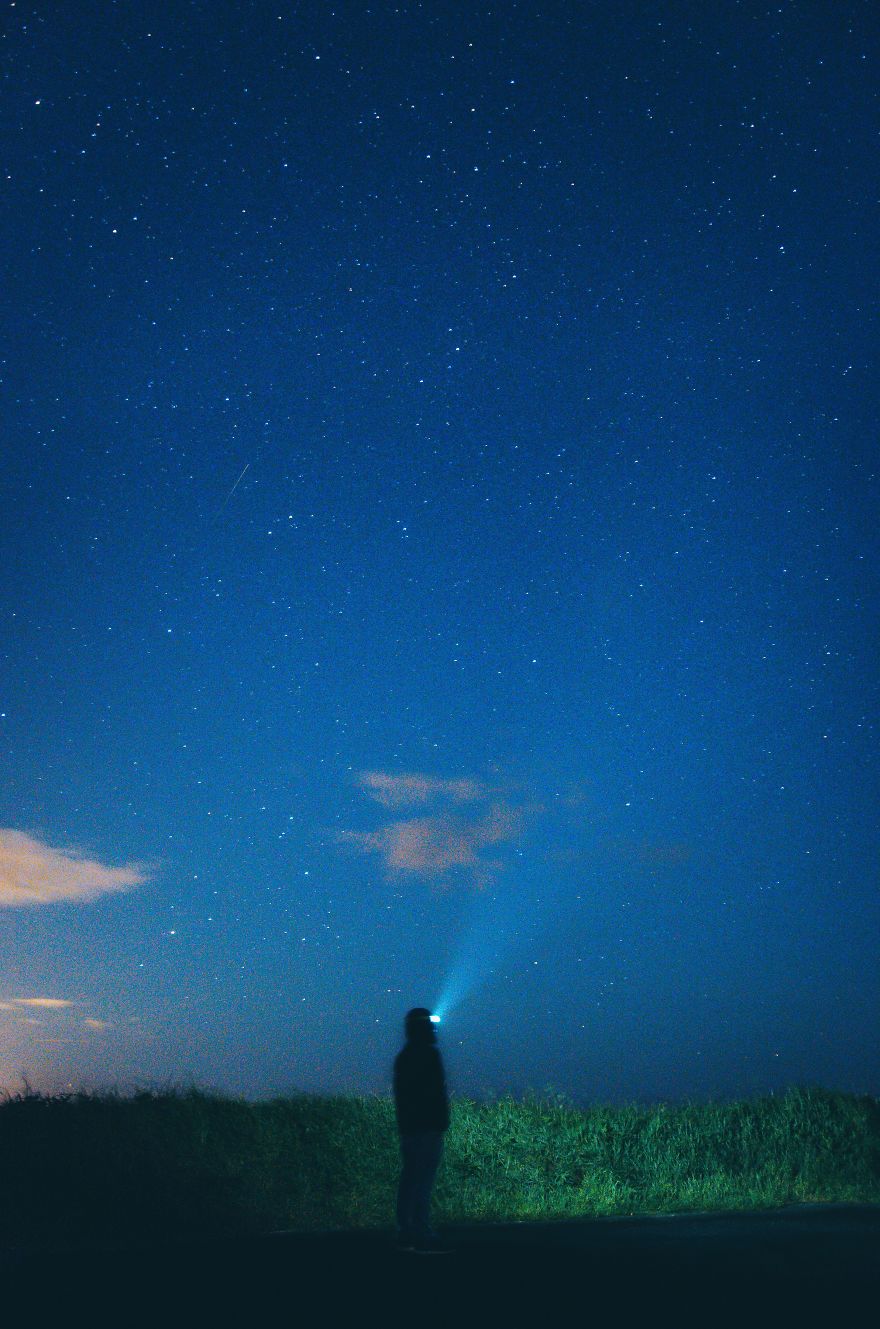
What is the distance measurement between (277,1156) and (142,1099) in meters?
2.04

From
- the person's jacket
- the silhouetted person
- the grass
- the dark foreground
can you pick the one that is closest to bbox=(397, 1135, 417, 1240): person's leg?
the silhouetted person

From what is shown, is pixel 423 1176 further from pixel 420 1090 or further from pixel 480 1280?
pixel 480 1280

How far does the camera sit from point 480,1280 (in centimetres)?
877

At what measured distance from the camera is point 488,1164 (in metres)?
15.2

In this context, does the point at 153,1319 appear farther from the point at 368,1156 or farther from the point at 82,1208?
the point at 368,1156

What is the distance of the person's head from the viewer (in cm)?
1102

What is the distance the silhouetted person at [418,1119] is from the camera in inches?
412

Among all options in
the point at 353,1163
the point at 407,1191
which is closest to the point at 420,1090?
the point at 407,1191

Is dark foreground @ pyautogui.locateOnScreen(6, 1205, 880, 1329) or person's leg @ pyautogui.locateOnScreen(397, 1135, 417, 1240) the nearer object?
dark foreground @ pyautogui.locateOnScreen(6, 1205, 880, 1329)

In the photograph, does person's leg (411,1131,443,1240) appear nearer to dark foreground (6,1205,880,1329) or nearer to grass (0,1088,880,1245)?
dark foreground (6,1205,880,1329)

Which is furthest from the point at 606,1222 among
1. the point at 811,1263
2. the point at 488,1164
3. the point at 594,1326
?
the point at 594,1326

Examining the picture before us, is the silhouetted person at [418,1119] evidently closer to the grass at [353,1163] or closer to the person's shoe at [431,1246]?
the person's shoe at [431,1246]

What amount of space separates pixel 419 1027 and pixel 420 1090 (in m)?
0.54

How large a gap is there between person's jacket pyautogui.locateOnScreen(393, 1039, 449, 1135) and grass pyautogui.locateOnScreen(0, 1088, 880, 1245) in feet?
8.13
